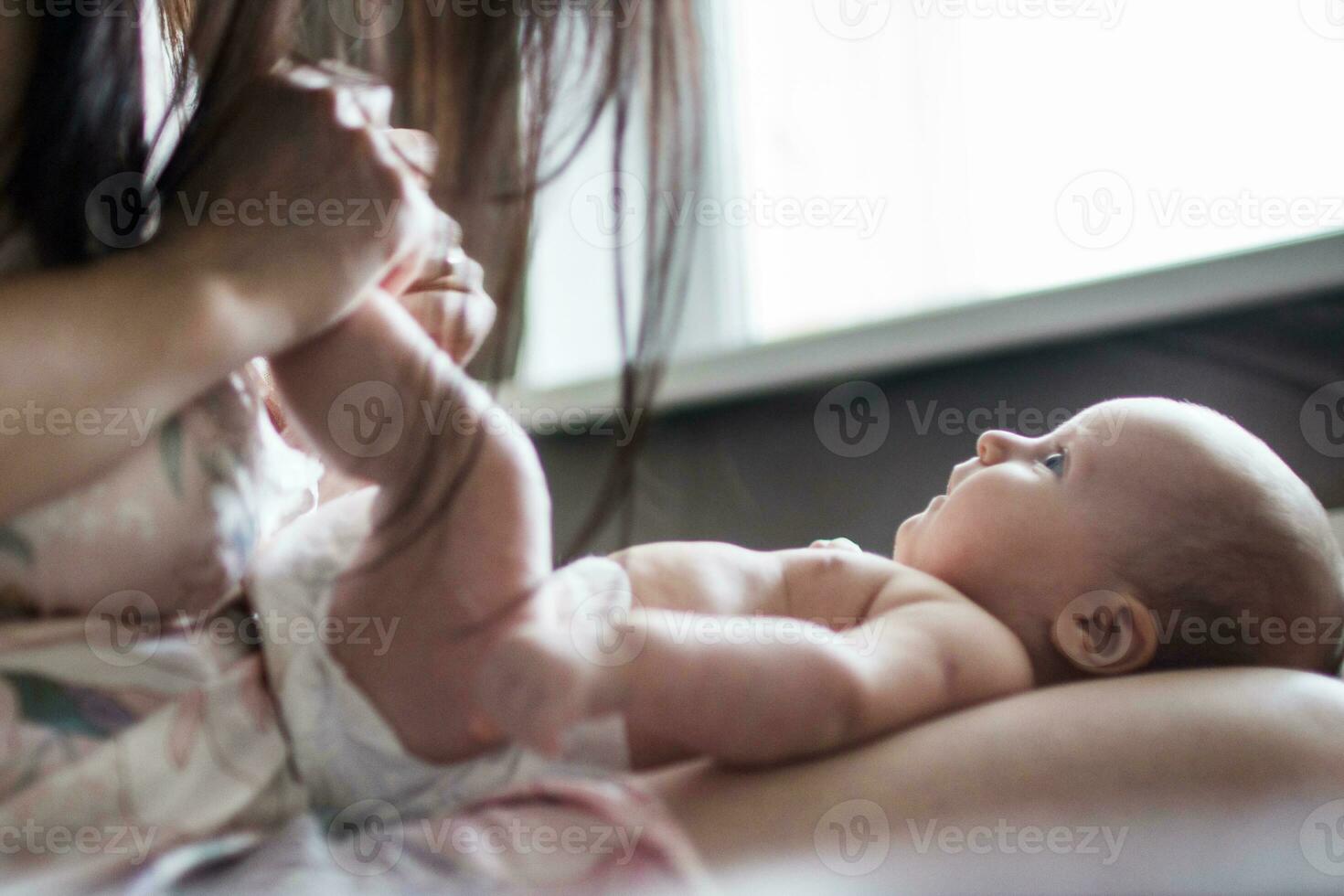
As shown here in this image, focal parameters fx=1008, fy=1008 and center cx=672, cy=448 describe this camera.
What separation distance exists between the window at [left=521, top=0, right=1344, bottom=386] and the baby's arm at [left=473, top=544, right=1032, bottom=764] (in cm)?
61

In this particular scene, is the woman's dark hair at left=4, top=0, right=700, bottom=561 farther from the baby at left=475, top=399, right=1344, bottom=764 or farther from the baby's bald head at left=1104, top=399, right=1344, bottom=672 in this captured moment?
the baby's bald head at left=1104, top=399, right=1344, bottom=672

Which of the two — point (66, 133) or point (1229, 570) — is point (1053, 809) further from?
point (66, 133)

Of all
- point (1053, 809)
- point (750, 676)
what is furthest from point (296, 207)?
point (1053, 809)

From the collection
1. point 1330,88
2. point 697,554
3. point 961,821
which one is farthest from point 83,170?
point 1330,88

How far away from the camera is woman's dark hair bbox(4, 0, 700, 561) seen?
44 centimetres

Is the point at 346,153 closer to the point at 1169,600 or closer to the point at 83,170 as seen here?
the point at 83,170

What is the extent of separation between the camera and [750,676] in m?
0.48

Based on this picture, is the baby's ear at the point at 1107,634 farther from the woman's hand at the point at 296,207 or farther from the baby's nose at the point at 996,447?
the woman's hand at the point at 296,207

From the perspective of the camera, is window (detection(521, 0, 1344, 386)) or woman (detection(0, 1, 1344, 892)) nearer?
woman (detection(0, 1, 1344, 892))

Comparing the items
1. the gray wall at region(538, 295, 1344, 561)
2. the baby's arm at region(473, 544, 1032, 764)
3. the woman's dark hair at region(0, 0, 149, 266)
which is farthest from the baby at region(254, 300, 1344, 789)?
the gray wall at region(538, 295, 1344, 561)

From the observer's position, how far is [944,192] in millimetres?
1346

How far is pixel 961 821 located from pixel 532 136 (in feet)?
1.22

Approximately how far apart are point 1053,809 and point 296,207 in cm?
44

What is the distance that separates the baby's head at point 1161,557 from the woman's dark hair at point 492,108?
371 millimetres
